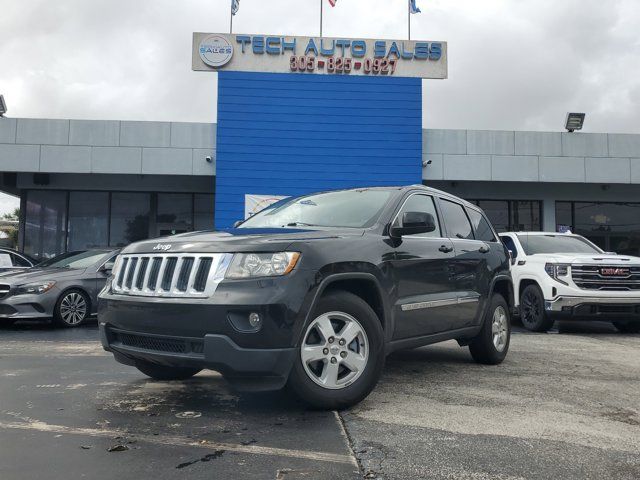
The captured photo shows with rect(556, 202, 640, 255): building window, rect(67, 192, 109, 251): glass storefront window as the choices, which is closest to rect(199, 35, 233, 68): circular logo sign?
rect(67, 192, 109, 251): glass storefront window

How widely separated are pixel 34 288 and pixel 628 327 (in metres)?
10.1

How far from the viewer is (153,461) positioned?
289cm

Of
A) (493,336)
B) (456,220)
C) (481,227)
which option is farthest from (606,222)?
(456,220)

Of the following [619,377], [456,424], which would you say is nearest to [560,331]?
[619,377]

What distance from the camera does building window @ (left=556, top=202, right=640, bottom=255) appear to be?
65.2 ft

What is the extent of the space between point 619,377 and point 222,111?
1377 cm

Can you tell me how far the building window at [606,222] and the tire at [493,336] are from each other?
1520 cm

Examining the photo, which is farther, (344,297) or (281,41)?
(281,41)

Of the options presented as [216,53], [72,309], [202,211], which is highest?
[216,53]

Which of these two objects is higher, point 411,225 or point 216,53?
point 216,53

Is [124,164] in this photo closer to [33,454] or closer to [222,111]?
[222,111]

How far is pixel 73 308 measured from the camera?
30.3 feet

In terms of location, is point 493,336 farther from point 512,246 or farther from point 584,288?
point 512,246

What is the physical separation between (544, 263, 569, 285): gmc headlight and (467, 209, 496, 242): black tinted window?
303cm
